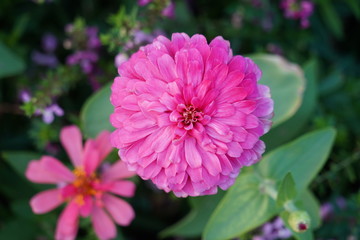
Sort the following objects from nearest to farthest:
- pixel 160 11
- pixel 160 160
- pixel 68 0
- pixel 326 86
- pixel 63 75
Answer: pixel 160 160
pixel 160 11
pixel 63 75
pixel 326 86
pixel 68 0

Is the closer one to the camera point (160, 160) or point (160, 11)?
point (160, 160)

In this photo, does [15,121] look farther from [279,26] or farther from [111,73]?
[279,26]

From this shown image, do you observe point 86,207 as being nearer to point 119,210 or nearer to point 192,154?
point 119,210

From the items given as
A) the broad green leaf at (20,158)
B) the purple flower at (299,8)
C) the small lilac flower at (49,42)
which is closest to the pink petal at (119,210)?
the broad green leaf at (20,158)

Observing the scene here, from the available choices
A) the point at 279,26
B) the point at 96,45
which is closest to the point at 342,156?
the point at 279,26

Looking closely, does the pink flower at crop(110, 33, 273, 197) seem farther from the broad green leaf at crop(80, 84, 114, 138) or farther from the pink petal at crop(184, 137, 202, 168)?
the broad green leaf at crop(80, 84, 114, 138)

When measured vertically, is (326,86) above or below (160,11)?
below
